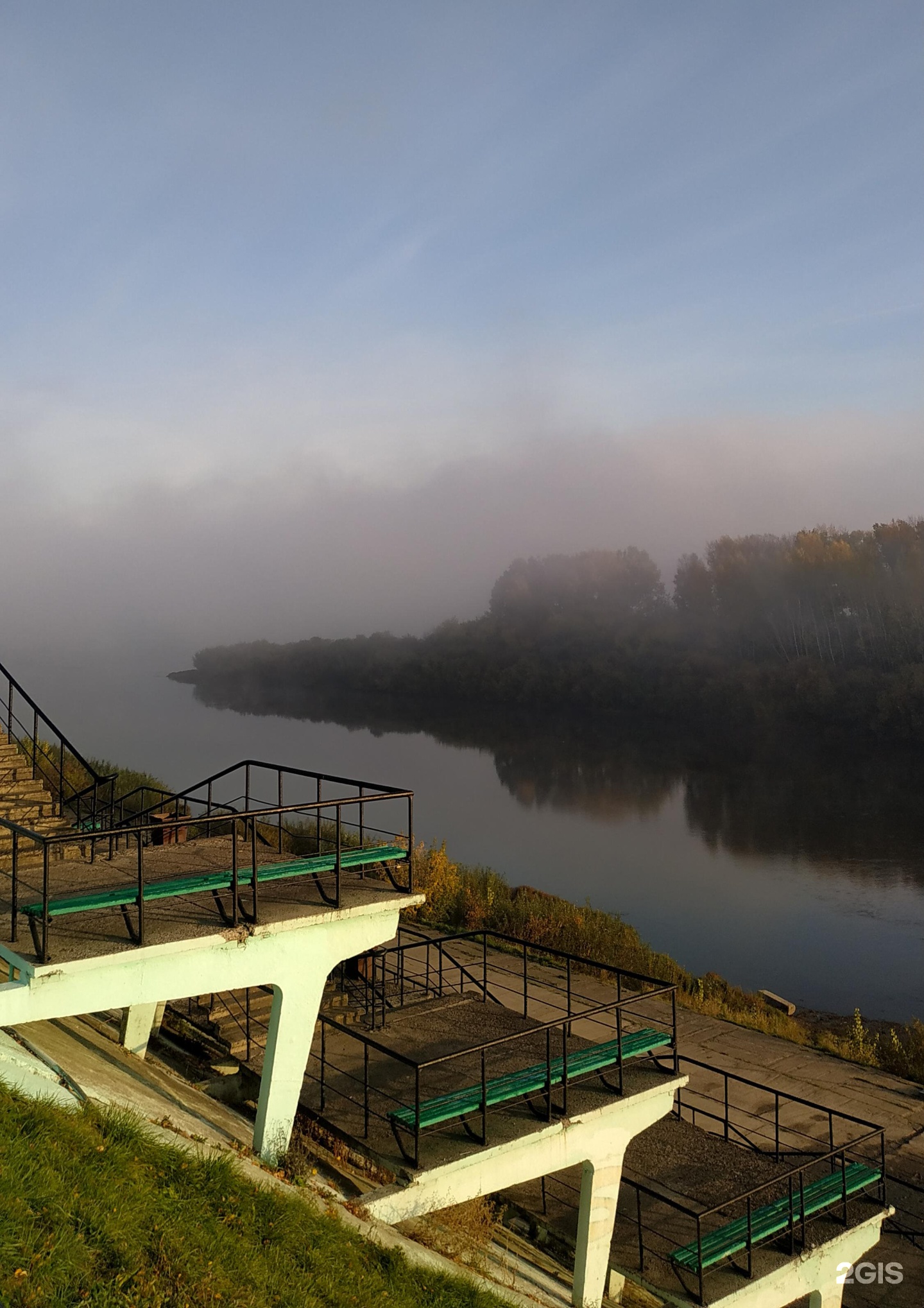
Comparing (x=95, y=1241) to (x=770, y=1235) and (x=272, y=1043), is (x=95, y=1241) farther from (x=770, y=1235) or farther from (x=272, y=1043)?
(x=770, y=1235)

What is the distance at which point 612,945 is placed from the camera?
23.1 m

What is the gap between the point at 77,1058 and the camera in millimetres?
7750

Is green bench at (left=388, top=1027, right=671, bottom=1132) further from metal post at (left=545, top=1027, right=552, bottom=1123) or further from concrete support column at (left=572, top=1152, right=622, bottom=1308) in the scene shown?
concrete support column at (left=572, top=1152, right=622, bottom=1308)

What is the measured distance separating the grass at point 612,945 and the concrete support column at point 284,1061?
11035mm

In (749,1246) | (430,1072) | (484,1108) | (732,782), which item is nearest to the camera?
(484,1108)

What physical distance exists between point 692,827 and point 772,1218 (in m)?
43.5

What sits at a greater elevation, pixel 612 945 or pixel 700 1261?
pixel 700 1261

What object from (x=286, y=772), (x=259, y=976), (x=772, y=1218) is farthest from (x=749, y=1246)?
(x=286, y=772)

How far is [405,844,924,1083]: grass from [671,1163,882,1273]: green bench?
24.5ft

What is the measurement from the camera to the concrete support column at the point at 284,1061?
7.47m

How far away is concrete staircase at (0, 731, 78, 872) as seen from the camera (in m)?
11.5

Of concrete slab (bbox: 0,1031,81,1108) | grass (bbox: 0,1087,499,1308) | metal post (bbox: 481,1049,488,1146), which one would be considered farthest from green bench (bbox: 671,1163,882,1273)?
concrete slab (bbox: 0,1031,81,1108)

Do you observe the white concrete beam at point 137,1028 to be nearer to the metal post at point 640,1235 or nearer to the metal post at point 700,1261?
the metal post at point 640,1235

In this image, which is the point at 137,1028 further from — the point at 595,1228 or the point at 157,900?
the point at 595,1228
